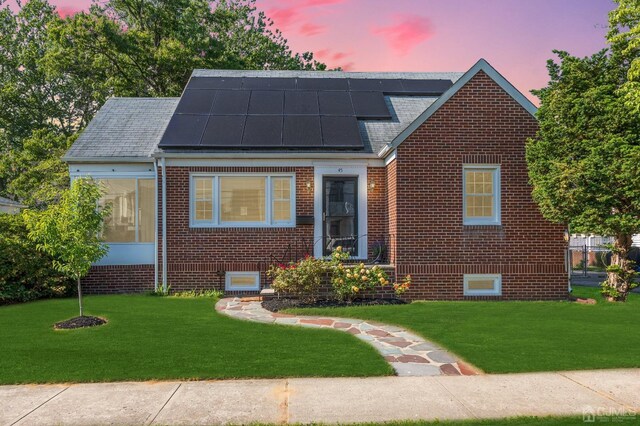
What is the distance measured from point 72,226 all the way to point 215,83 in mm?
8727

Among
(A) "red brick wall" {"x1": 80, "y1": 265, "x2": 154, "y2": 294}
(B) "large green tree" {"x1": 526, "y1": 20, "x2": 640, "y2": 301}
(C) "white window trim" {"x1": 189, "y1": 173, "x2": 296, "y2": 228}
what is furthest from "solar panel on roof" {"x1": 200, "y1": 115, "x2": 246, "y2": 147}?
(B) "large green tree" {"x1": 526, "y1": 20, "x2": 640, "y2": 301}

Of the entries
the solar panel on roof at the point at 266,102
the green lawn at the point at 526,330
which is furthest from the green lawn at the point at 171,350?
the solar panel on roof at the point at 266,102

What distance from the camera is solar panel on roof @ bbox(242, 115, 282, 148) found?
12906 mm

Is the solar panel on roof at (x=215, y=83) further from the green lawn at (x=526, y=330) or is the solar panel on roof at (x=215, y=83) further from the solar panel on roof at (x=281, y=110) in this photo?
the green lawn at (x=526, y=330)

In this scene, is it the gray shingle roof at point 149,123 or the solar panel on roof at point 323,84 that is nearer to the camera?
the gray shingle roof at point 149,123

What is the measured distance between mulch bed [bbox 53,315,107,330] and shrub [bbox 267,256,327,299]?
3659mm

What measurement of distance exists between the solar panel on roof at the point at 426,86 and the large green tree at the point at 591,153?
5260 mm

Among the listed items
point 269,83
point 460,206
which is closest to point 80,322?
point 460,206

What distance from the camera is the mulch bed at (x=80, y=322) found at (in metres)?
8.56

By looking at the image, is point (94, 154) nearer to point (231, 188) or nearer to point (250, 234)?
point (231, 188)

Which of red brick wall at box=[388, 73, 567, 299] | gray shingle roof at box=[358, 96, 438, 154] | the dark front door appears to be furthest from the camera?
gray shingle roof at box=[358, 96, 438, 154]

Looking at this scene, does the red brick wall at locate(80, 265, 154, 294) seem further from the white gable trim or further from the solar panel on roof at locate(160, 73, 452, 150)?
the white gable trim

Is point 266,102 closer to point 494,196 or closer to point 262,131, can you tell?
point 262,131

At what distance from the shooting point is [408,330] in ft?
26.9
